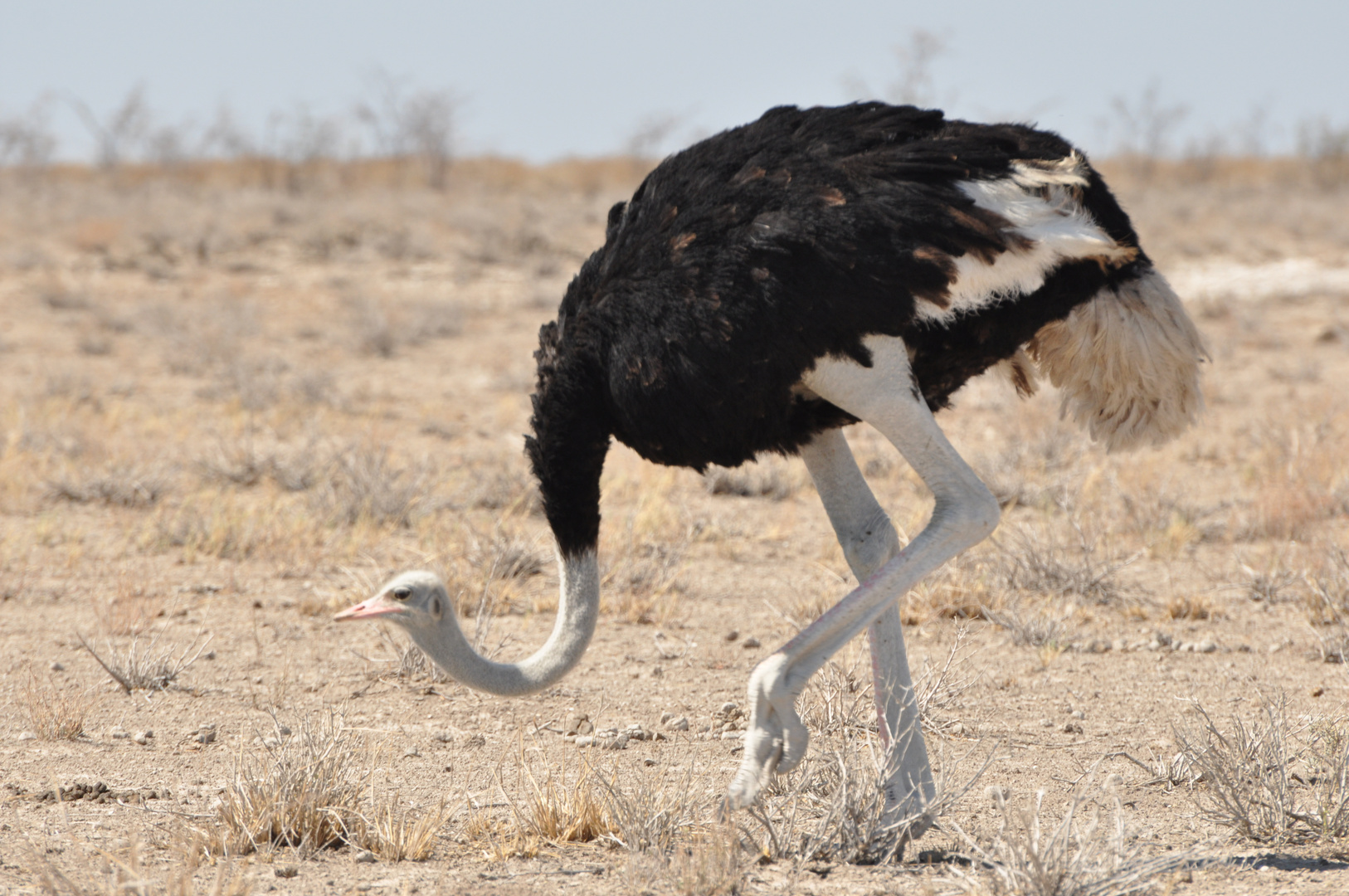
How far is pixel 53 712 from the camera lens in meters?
4.41

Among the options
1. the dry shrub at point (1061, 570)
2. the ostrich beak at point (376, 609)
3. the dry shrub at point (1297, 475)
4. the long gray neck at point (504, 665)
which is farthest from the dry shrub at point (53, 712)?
the dry shrub at point (1297, 475)

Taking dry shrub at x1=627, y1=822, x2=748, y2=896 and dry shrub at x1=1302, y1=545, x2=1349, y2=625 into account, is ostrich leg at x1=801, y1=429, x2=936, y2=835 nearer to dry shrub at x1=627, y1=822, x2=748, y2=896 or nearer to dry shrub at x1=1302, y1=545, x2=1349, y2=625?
dry shrub at x1=627, y1=822, x2=748, y2=896

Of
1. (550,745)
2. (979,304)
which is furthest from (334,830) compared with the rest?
(979,304)

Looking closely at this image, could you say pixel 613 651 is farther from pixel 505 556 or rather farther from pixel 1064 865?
pixel 1064 865

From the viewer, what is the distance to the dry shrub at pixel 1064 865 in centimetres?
302

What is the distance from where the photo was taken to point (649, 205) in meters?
3.61

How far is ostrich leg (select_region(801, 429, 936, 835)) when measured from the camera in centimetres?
353

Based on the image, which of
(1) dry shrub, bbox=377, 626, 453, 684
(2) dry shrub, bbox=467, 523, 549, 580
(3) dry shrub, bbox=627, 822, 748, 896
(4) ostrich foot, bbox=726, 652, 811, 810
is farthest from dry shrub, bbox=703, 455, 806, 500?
(4) ostrich foot, bbox=726, 652, 811, 810

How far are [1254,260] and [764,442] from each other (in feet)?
61.2

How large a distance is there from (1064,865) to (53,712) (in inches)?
120

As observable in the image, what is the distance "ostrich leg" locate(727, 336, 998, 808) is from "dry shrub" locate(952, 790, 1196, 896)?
40 cm

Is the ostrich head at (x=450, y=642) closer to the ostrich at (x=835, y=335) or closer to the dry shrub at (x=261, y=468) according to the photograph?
the ostrich at (x=835, y=335)

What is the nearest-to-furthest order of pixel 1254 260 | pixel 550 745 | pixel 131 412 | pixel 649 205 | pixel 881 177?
1. pixel 881 177
2. pixel 649 205
3. pixel 550 745
4. pixel 131 412
5. pixel 1254 260

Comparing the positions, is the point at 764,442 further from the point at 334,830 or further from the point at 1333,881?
the point at 1333,881
